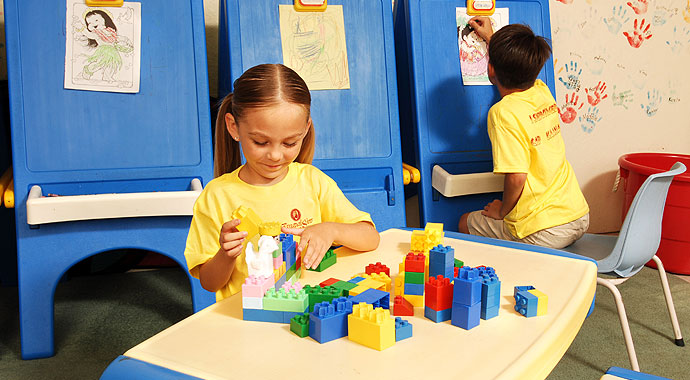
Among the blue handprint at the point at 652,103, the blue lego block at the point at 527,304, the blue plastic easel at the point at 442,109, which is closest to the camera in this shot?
the blue lego block at the point at 527,304

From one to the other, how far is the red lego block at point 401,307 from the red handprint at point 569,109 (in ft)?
7.21

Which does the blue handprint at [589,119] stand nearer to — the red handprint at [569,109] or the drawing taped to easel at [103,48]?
the red handprint at [569,109]

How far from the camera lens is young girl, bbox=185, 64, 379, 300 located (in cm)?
107

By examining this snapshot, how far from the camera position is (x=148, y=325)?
6.54ft

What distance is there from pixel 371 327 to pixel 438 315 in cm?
13

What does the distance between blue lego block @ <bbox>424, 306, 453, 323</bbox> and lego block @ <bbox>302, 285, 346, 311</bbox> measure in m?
0.13

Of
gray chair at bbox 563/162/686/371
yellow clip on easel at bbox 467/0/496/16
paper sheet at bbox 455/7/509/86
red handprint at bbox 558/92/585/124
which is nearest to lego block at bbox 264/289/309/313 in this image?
gray chair at bbox 563/162/686/371

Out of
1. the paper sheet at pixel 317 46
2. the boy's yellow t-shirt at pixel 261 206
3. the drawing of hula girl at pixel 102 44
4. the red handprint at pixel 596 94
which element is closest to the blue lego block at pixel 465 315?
the boy's yellow t-shirt at pixel 261 206

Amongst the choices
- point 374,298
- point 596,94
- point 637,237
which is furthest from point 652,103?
point 374,298

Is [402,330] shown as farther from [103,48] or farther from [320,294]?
[103,48]

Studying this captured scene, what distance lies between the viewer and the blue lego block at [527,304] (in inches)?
32.2

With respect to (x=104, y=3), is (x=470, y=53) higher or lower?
lower

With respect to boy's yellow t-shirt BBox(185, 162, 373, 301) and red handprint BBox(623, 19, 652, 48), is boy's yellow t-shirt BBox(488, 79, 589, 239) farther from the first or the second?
red handprint BBox(623, 19, 652, 48)

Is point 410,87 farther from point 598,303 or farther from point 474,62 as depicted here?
point 598,303
